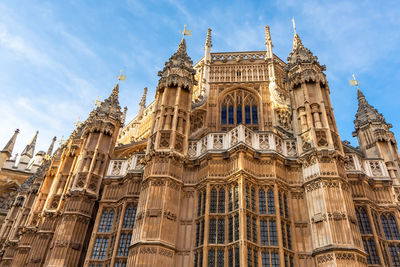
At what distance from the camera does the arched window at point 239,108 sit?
92.7ft

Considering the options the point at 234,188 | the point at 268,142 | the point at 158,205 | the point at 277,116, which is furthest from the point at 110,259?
the point at 277,116

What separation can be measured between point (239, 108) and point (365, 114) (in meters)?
10.1

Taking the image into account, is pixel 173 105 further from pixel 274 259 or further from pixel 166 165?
pixel 274 259

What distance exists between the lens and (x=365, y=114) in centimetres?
2391

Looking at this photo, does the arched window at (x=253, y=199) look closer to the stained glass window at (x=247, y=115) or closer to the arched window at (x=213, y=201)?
the arched window at (x=213, y=201)

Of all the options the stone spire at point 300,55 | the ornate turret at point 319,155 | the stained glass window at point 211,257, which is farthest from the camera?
the stone spire at point 300,55

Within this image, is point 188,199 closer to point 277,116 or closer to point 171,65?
point 171,65

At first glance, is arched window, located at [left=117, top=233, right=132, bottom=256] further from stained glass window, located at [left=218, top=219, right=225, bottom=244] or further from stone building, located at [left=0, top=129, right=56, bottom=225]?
stone building, located at [left=0, top=129, right=56, bottom=225]

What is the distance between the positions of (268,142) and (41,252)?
56.2 ft

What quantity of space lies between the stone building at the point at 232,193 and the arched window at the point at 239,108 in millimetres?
4567

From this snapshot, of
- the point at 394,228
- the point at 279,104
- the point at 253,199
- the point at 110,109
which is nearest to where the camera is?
the point at 253,199

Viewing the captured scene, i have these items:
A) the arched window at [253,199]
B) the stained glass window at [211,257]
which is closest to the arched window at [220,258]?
the stained glass window at [211,257]

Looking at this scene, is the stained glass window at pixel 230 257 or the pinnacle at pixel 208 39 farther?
the pinnacle at pixel 208 39

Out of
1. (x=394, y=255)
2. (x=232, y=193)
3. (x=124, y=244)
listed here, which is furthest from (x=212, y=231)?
(x=394, y=255)
